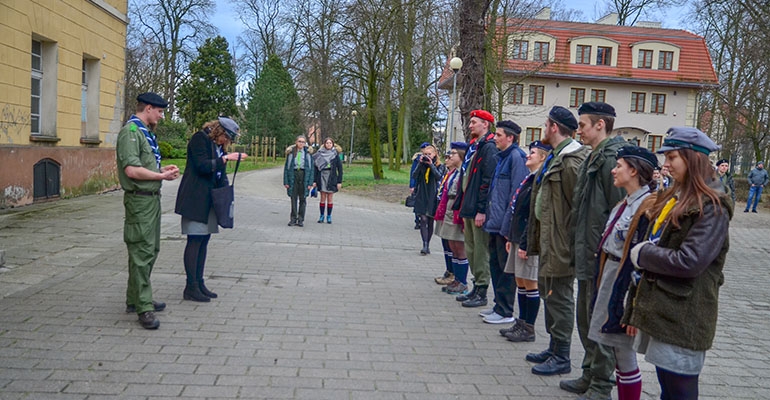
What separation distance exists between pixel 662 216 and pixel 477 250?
361 cm

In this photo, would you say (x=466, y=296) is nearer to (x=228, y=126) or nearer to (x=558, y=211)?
(x=558, y=211)

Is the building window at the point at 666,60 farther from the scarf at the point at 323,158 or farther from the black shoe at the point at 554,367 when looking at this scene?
the black shoe at the point at 554,367

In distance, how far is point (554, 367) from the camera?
4836 millimetres

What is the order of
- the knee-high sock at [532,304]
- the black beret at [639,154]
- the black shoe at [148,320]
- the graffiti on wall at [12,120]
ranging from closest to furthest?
the black beret at [639,154] → the black shoe at [148,320] → the knee-high sock at [532,304] → the graffiti on wall at [12,120]

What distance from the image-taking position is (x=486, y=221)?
20.1ft

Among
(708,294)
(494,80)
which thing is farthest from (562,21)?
(708,294)

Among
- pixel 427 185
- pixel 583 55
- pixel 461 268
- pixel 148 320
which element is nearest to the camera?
pixel 148 320

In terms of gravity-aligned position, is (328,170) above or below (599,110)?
below

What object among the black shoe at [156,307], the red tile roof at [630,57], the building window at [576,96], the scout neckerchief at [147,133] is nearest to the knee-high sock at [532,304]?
the black shoe at [156,307]

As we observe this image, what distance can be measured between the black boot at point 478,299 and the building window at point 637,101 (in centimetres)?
4167

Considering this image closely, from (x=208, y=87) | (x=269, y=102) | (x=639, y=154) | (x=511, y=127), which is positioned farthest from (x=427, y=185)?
(x=208, y=87)

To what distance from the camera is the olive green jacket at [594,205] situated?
423cm

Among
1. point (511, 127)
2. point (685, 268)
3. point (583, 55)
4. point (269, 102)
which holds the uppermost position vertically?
point (583, 55)

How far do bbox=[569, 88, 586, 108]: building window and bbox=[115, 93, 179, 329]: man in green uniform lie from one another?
1642 inches
